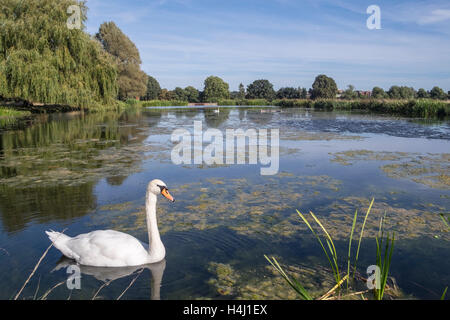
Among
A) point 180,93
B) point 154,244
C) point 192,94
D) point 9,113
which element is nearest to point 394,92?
point 192,94

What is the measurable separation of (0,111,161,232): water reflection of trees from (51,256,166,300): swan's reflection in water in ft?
4.99

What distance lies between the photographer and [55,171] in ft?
26.8

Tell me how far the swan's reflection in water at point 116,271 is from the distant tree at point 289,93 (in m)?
105

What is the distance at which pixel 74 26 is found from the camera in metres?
21.1

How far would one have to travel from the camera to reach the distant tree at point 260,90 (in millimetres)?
113944

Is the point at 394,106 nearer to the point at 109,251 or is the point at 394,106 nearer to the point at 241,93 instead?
the point at 109,251

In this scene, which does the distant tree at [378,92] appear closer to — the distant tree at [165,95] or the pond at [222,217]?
the distant tree at [165,95]

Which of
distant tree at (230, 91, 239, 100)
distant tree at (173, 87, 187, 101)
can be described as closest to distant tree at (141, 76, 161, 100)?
distant tree at (173, 87, 187, 101)

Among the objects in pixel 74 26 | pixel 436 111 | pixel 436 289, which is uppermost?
pixel 74 26

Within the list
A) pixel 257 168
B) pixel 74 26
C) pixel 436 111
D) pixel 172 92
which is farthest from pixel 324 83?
pixel 257 168

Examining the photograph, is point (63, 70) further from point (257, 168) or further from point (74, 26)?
point (257, 168)

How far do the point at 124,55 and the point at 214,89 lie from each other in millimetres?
55438

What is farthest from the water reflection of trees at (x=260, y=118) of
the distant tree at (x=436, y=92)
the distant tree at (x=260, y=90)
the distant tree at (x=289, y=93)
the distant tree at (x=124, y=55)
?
the distant tree at (x=260, y=90)
